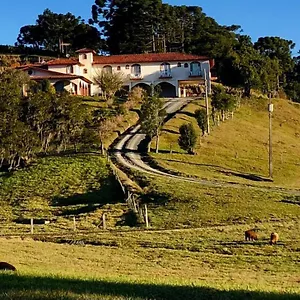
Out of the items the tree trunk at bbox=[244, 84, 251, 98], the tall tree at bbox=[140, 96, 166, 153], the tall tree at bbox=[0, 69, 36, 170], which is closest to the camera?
the tall tree at bbox=[0, 69, 36, 170]

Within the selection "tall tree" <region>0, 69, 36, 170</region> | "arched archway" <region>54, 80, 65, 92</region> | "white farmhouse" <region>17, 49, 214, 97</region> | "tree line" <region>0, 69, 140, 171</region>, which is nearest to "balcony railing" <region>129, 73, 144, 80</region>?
"white farmhouse" <region>17, 49, 214, 97</region>

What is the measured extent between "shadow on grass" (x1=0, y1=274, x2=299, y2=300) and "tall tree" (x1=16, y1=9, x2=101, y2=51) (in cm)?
10849

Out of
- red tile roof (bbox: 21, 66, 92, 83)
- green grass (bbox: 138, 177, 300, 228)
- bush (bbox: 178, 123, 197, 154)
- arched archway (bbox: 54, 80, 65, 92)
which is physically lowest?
green grass (bbox: 138, 177, 300, 228)

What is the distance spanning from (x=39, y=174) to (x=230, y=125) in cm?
2967

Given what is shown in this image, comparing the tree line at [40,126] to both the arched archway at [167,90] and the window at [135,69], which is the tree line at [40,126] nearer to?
the window at [135,69]

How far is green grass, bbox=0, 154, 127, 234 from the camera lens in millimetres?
36812

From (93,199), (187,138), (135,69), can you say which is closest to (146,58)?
(135,69)

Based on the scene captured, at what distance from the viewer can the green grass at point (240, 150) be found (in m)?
50.9

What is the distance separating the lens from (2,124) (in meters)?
53.0

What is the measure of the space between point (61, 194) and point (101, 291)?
118 ft

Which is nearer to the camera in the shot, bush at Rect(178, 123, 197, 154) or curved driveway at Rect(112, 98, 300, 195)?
curved driveway at Rect(112, 98, 300, 195)

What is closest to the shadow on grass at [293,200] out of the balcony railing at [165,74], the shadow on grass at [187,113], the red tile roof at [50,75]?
the shadow on grass at [187,113]

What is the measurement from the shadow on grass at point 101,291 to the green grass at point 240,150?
35.4 metres

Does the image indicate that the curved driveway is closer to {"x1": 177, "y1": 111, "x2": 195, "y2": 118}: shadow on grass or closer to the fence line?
{"x1": 177, "y1": 111, "x2": 195, "y2": 118}: shadow on grass
